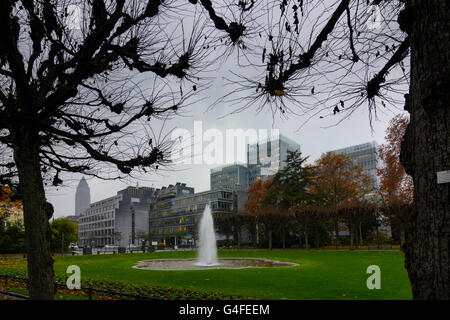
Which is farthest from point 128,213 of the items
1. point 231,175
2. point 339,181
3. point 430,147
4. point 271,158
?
point 430,147

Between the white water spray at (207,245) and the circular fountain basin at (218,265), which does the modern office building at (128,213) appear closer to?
the white water spray at (207,245)

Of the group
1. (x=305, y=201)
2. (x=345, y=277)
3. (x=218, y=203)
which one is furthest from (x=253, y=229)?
(x=218, y=203)

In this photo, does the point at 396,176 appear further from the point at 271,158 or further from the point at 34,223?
the point at 271,158

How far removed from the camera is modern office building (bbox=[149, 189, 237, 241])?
325 ft

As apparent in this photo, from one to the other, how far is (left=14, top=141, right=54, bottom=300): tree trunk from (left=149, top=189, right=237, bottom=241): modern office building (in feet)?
284

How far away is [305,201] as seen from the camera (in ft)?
164

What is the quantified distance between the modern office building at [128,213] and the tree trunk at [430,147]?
11588 centimetres

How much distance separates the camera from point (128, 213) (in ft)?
393

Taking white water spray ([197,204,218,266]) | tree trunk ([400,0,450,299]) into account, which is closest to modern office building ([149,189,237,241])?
white water spray ([197,204,218,266])

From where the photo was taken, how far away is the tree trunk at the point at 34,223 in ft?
17.5

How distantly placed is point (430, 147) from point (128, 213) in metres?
124

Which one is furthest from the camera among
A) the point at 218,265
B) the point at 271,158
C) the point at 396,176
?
the point at 271,158

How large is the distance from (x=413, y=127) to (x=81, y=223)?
6357 inches

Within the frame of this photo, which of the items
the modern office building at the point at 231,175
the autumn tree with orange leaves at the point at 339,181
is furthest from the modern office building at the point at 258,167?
the autumn tree with orange leaves at the point at 339,181
